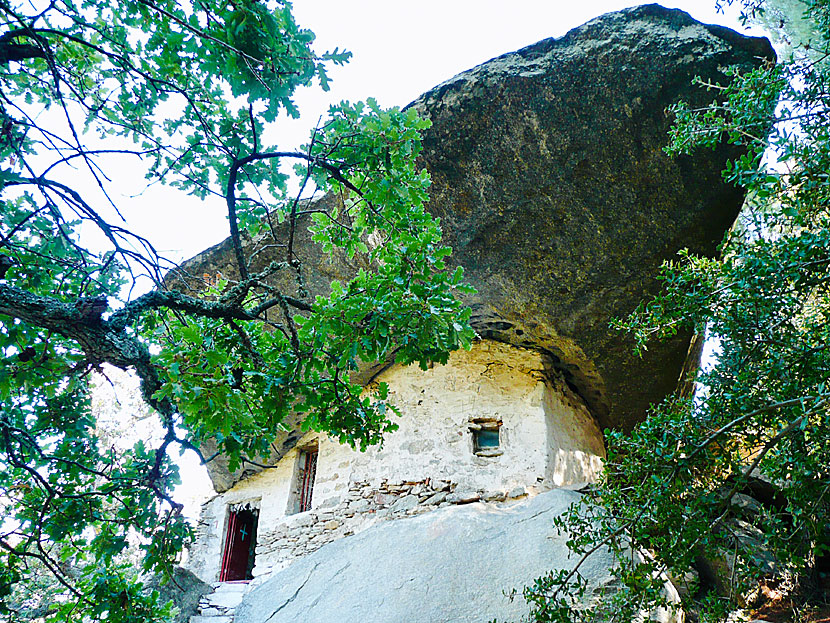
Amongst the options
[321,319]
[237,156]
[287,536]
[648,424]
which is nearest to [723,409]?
[648,424]

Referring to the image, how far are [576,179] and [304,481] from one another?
18.9ft

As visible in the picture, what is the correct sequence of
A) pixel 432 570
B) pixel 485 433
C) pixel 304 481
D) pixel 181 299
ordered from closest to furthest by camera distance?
1. pixel 181 299
2. pixel 432 570
3. pixel 485 433
4. pixel 304 481

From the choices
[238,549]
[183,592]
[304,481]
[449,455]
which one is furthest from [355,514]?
[238,549]

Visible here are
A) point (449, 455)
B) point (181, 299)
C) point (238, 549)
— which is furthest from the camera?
point (238, 549)

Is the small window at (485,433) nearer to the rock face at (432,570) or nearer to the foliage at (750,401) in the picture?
the rock face at (432,570)

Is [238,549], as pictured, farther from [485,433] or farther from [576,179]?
[576,179]

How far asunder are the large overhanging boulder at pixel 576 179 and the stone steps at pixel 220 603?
3989 millimetres

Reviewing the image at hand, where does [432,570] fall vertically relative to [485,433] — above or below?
below

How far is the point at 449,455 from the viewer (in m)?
7.12

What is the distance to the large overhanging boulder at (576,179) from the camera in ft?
18.7

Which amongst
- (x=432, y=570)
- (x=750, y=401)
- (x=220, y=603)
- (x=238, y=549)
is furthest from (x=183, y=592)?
(x=750, y=401)

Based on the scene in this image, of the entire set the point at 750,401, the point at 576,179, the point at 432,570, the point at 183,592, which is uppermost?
the point at 576,179

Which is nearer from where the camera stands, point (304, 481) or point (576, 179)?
point (576, 179)

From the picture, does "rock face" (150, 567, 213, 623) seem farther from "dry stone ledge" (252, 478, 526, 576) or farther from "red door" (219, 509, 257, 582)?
"red door" (219, 509, 257, 582)
